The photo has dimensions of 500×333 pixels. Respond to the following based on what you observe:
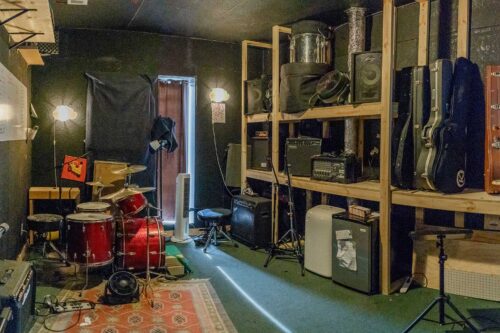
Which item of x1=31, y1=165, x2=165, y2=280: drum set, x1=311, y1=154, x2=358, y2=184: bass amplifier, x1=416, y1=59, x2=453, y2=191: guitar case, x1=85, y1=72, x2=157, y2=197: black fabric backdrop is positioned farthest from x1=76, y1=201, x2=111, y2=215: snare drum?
x1=416, y1=59, x2=453, y2=191: guitar case

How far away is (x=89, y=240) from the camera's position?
128 inches

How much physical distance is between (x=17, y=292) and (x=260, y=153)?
3.29 meters

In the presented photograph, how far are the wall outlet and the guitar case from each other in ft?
1.90

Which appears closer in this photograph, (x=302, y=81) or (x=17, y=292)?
(x=17, y=292)

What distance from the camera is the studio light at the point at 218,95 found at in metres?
5.44

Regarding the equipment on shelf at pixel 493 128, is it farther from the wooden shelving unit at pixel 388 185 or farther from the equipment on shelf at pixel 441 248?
the equipment on shelf at pixel 441 248

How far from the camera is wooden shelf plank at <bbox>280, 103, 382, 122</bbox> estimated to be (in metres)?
3.48

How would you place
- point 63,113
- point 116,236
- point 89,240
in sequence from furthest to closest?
1. point 63,113
2. point 116,236
3. point 89,240

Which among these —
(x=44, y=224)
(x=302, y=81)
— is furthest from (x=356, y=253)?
(x=44, y=224)

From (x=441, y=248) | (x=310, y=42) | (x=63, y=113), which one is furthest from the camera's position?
(x=63, y=113)

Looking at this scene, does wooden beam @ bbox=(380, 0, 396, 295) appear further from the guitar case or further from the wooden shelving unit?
the guitar case

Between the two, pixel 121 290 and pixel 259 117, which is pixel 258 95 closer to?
pixel 259 117

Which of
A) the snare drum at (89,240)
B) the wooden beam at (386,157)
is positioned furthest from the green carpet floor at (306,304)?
the snare drum at (89,240)

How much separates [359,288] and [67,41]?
404cm
